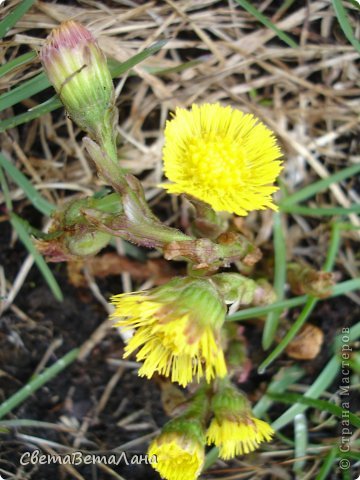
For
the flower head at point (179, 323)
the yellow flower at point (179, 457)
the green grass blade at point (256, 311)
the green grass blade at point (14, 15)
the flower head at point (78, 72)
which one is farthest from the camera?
the green grass blade at point (256, 311)

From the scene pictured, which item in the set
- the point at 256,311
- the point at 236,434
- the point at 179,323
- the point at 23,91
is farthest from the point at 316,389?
the point at 23,91

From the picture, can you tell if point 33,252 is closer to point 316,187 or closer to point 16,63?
point 16,63

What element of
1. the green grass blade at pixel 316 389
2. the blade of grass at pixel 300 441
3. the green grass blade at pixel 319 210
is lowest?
the blade of grass at pixel 300 441

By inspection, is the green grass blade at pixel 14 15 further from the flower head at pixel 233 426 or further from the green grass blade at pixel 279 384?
the green grass blade at pixel 279 384

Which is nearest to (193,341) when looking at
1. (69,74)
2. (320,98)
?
(69,74)

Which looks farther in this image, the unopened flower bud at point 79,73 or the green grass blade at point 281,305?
the green grass blade at point 281,305

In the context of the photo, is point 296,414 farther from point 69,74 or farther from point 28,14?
point 28,14

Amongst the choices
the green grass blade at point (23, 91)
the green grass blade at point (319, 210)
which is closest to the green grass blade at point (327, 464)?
the green grass blade at point (319, 210)

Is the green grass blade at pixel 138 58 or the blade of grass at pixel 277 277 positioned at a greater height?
the green grass blade at pixel 138 58

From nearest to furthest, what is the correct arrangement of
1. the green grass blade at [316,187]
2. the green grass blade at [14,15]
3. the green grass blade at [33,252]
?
the green grass blade at [14,15] → the green grass blade at [33,252] → the green grass blade at [316,187]
